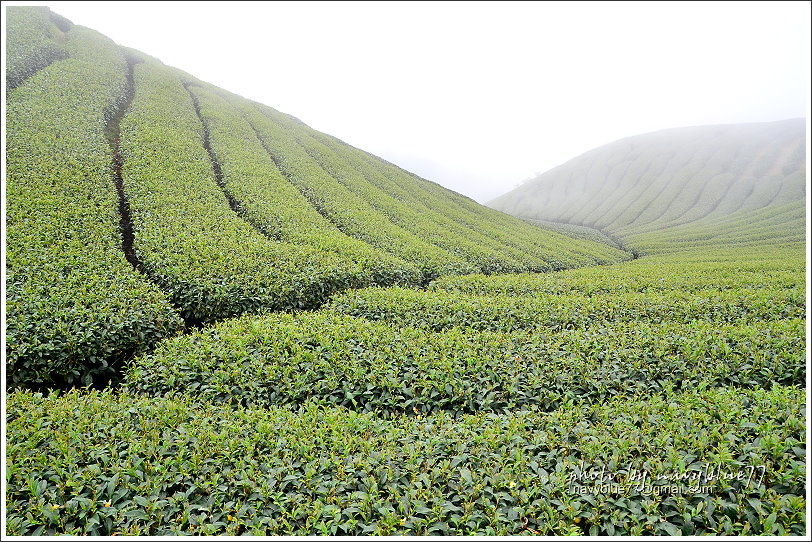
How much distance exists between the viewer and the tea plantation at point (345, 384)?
414cm

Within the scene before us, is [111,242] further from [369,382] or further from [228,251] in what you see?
[369,382]

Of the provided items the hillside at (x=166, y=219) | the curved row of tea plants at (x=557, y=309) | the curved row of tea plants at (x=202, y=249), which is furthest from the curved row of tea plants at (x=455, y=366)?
the curved row of tea plants at (x=202, y=249)

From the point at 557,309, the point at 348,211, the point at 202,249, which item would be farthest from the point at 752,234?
the point at 202,249

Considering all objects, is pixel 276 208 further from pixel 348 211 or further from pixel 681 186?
pixel 681 186

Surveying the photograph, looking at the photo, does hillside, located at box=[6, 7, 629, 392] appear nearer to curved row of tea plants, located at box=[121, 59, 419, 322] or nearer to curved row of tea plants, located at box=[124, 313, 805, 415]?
curved row of tea plants, located at box=[121, 59, 419, 322]

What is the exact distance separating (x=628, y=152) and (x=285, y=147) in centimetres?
10317

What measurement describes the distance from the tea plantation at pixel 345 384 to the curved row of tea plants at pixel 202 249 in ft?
0.30

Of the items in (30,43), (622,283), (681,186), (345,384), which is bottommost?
(345,384)

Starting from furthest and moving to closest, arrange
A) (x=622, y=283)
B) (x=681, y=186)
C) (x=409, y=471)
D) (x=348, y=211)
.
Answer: (x=681, y=186)
(x=348, y=211)
(x=622, y=283)
(x=409, y=471)

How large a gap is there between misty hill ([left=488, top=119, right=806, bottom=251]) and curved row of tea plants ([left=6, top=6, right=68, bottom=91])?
50797 millimetres

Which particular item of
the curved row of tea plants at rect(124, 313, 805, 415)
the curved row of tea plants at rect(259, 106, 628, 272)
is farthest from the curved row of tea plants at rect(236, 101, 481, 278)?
the curved row of tea plants at rect(124, 313, 805, 415)

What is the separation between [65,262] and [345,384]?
8092 mm

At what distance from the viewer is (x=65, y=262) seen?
33.6 feet

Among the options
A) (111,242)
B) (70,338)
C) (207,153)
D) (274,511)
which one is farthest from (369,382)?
(207,153)
